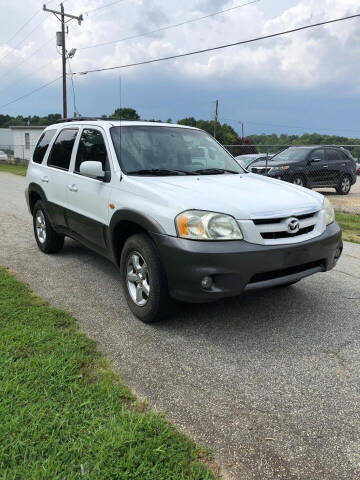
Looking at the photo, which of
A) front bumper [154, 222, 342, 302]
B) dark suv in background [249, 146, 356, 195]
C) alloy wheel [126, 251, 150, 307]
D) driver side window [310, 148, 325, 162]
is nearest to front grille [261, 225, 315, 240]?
front bumper [154, 222, 342, 302]

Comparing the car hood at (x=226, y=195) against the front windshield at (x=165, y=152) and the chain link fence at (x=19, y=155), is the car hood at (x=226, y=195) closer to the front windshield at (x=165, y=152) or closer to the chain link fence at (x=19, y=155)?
the front windshield at (x=165, y=152)

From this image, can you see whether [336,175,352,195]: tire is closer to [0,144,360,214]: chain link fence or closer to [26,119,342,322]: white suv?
[0,144,360,214]: chain link fence

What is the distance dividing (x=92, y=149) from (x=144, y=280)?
5.88ft

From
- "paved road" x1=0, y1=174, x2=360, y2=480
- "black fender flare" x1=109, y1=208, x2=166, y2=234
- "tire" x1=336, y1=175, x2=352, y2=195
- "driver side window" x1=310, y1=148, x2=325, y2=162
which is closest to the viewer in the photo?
"paved road" x1=0, y1=174, x2=360, y2=480

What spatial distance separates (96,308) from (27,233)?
3991 mm

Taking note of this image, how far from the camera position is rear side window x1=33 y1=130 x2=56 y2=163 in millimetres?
5875

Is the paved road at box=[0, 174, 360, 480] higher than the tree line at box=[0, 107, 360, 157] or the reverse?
the reverse

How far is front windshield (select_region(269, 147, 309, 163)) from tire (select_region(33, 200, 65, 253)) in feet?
31.7

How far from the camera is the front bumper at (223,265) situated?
317 cm

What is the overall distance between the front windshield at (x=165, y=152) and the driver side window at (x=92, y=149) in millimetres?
186

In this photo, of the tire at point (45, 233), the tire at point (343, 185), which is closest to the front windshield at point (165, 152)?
the tire at point (45, 233)

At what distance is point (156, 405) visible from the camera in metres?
2.60

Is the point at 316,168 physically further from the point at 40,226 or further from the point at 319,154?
the point at 40,226

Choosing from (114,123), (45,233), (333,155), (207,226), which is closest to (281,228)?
(207,226)
